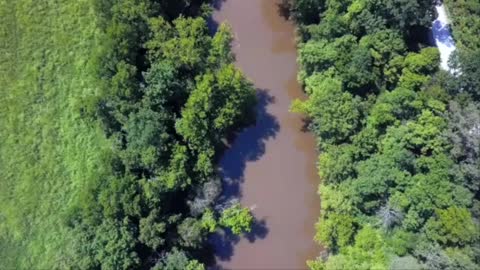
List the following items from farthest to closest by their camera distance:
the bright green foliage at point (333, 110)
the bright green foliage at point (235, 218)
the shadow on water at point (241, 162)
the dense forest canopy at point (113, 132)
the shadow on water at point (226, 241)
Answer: the shadow on water at point (241, 162) → the shadow on water at point (226, 241) → the bright green foliage at point (235, 218) → the bright green foliage at point (333, 110) → the dense forest canopy at point (113, 132)

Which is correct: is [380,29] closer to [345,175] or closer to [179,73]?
[345,175]

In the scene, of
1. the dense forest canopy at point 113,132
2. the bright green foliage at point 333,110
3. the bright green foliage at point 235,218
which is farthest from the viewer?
the bright green foliage at point 235,218

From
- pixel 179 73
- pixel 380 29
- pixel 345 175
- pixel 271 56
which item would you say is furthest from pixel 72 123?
pixel 380 29

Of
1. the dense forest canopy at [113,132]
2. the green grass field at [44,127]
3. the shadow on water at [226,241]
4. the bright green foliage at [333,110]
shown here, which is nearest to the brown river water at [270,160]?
the shadow on water at [226,241]

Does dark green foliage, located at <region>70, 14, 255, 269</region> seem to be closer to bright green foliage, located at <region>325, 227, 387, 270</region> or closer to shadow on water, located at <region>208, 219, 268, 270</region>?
shadow on water, located at <region>208, 219, 268, 270</region>

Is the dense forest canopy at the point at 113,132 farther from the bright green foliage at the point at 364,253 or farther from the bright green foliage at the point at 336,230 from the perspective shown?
the bright green foliage at the point at 364,253

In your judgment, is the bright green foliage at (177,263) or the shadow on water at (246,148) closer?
the bright green foliage at (177,263)

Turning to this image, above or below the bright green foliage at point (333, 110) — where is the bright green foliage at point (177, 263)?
below

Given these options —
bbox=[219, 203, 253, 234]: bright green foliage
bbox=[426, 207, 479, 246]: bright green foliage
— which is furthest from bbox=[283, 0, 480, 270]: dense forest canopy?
bbox=[219, 203, 253, 234]: bright green foliage
